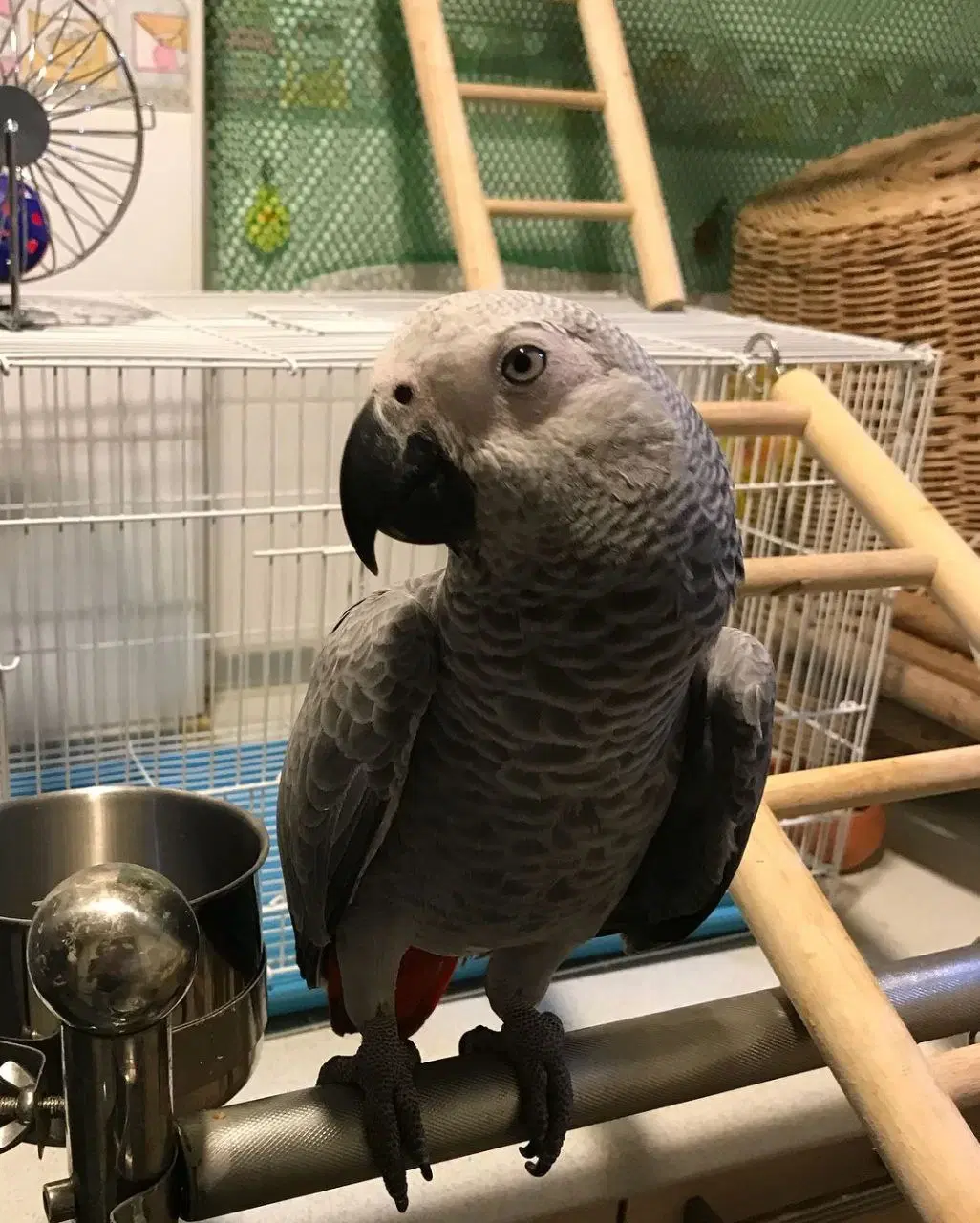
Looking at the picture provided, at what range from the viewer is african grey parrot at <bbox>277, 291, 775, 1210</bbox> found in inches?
19.4

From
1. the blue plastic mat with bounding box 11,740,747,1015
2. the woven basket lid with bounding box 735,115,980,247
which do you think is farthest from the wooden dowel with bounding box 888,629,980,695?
the woven basket lid with bounding box 735,115,980,247

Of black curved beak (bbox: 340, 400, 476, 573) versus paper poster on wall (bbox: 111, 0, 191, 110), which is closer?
black curved beak (bbox: 340, 400, 476, 573)

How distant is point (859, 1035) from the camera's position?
0.66 meters

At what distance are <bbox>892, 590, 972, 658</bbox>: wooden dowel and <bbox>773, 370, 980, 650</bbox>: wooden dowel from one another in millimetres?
459

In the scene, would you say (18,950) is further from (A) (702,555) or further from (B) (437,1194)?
(A) (702,555)

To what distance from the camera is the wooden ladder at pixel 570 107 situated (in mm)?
1366

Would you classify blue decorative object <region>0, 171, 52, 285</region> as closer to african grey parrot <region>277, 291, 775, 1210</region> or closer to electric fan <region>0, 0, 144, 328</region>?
electric fan <region>0, 0, 144, 328</region>

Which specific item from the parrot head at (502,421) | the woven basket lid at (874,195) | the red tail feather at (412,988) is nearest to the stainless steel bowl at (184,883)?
the red tail feather at (412,988)

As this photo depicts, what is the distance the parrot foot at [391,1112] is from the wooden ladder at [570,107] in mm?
991

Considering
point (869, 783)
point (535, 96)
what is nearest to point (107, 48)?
point (535, 96)

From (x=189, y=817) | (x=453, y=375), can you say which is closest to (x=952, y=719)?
(x=189, y=817)

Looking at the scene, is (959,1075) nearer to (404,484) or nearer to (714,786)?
(714,786)

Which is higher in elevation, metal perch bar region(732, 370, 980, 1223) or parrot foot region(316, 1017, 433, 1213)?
metal perch bar region(732, 370, 980, 1223)

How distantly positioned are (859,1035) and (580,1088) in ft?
0.58
